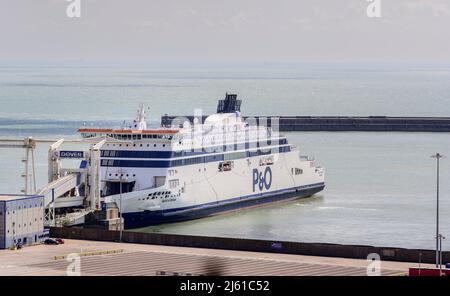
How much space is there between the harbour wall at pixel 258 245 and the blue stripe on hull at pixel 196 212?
729cm

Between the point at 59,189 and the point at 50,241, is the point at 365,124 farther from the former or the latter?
the point at 50,241

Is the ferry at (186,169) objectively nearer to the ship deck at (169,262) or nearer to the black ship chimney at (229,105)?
the black ship chimney at (229,105)

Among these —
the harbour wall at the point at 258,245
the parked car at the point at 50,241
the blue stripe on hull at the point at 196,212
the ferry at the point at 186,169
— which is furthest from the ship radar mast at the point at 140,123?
the parked car at the point at 50,241

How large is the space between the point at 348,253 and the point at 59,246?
38.1 ft

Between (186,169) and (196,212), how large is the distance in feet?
7.44

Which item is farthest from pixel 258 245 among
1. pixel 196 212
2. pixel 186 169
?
pixel 196 212

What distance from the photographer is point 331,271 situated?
51062 mm

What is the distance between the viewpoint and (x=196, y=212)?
240 ft

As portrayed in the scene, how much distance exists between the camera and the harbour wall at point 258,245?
177 ft

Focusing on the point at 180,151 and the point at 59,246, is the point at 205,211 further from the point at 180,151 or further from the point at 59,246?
the point at 59,246

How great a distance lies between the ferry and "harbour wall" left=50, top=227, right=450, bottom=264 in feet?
22.4
